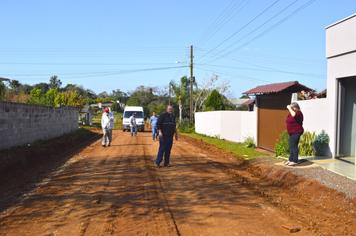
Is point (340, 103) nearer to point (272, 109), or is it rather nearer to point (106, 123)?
point (272, 109)

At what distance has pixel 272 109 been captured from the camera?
2002 centimetres


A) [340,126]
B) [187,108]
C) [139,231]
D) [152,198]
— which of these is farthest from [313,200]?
[187,108]

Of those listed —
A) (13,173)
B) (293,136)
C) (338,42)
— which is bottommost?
(13,173)

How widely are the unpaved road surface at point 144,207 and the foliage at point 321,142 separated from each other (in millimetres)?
3665

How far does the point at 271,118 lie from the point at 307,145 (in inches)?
198

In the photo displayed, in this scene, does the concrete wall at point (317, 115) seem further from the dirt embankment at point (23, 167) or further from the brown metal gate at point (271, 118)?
the dirt embankment at point (23, 167)

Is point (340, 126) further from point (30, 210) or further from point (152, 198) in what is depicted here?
point (30, 210)

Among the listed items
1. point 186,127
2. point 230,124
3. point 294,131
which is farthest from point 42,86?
point 294,131

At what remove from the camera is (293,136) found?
43.3 ft

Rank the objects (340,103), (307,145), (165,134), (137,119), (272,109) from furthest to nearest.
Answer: (137,119)
(272,109)
(307,145)
(165,134)
(340,103)

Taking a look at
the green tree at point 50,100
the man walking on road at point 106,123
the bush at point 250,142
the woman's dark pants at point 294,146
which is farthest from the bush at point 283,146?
the green tree at point 50,100

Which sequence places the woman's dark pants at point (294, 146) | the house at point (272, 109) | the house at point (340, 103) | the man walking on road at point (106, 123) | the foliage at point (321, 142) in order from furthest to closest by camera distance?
the man walking on road at point (106, 123), the house at point (272, 109), the foliage at point (321, 142), the house at point (340, 103), the woman's dark pants at point (294, 146)

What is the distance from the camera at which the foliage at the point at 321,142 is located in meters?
14.5

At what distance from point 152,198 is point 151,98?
313ft
